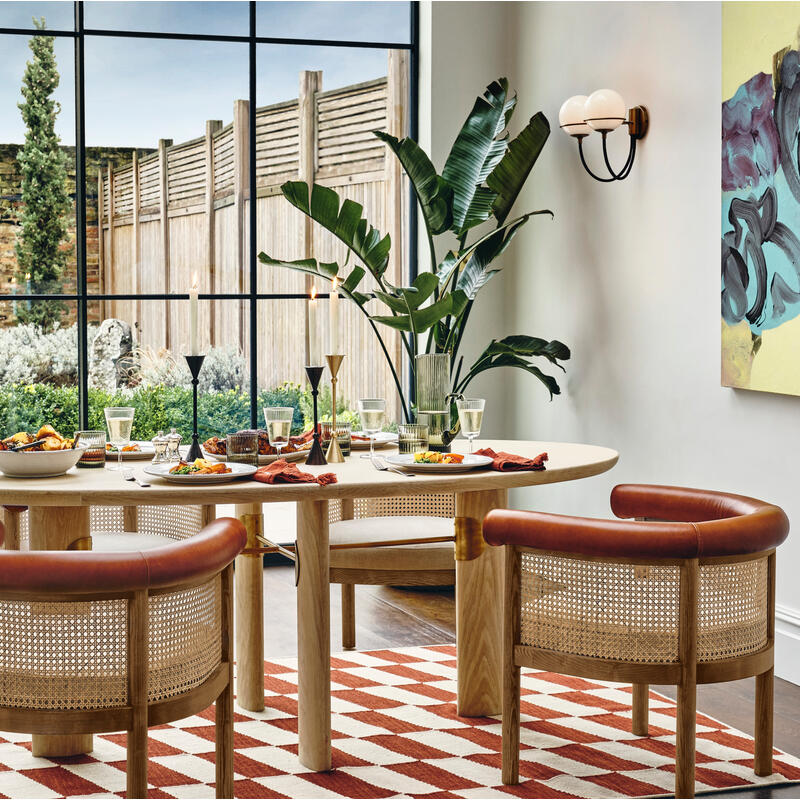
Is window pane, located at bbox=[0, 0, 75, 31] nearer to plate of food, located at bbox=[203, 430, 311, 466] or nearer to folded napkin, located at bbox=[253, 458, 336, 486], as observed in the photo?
plate of food, located at bbox=[203, 430, 311, 466]

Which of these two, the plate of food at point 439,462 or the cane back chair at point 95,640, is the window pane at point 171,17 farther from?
the cane back chair at point 95,640

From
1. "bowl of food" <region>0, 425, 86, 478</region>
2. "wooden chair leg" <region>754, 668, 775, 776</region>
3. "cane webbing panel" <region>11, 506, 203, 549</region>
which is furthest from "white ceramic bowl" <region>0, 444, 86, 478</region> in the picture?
"wooden chair leg" <region>754, 668, 775, 776</region>

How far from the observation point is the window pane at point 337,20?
5086mm

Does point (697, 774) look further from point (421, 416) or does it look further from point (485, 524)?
point (421, 416)

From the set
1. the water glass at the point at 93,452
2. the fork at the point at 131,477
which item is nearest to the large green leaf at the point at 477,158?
the water glass at the point at 93,452

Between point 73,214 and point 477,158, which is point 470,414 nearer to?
point 477,158

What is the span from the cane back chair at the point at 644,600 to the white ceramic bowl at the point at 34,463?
3.37 feet

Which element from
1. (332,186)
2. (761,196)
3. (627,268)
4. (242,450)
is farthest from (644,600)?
(332,186)

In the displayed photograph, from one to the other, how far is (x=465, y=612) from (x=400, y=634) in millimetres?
1003

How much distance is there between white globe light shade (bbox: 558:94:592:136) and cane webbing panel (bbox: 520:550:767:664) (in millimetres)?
2222

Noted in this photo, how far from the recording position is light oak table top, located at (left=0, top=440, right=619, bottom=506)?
2430mm

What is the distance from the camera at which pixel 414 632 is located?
4.15 metres

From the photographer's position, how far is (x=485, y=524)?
2533mm

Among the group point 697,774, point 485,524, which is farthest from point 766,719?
point 485,524
